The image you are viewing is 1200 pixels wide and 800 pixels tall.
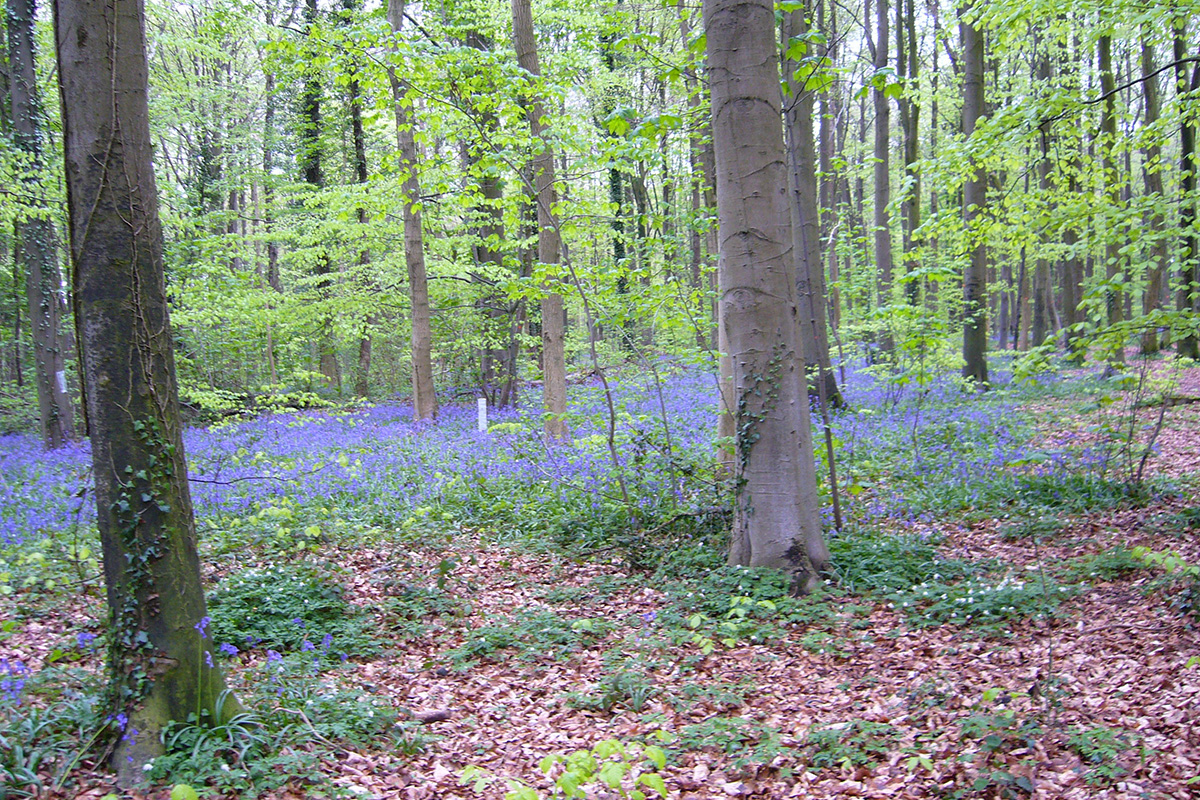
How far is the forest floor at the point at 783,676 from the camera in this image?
10.6 feet

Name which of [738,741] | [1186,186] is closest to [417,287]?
[738,741]

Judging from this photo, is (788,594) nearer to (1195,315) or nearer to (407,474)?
(1195,315)

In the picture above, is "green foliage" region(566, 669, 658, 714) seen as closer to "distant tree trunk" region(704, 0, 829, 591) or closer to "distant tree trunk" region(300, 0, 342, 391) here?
"distant tree trunk" region(704, 0, 829, 591)

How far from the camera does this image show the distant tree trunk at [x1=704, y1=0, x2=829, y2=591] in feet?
17.8

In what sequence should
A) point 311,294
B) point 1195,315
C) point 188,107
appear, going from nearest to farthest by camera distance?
point 1195,315, point 311,294, point 188,107

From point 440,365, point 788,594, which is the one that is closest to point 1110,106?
point 788,594

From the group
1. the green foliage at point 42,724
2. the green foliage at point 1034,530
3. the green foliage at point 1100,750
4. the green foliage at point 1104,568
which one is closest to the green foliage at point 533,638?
the green foliage at point 42,724

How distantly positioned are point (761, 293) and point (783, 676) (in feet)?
9.23

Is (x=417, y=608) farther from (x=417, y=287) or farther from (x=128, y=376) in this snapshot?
(x=417, y=287)

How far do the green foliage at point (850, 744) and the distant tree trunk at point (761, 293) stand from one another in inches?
72.8

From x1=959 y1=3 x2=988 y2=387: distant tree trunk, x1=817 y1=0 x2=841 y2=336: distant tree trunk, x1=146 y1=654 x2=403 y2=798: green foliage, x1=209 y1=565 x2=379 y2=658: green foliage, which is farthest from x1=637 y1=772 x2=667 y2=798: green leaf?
x1=959 y1=3 x2=988 y2=387: distant tree trunk

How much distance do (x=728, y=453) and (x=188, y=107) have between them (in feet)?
76.3

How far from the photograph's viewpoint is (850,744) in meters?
3.50

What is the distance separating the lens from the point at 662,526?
6.93 metres
